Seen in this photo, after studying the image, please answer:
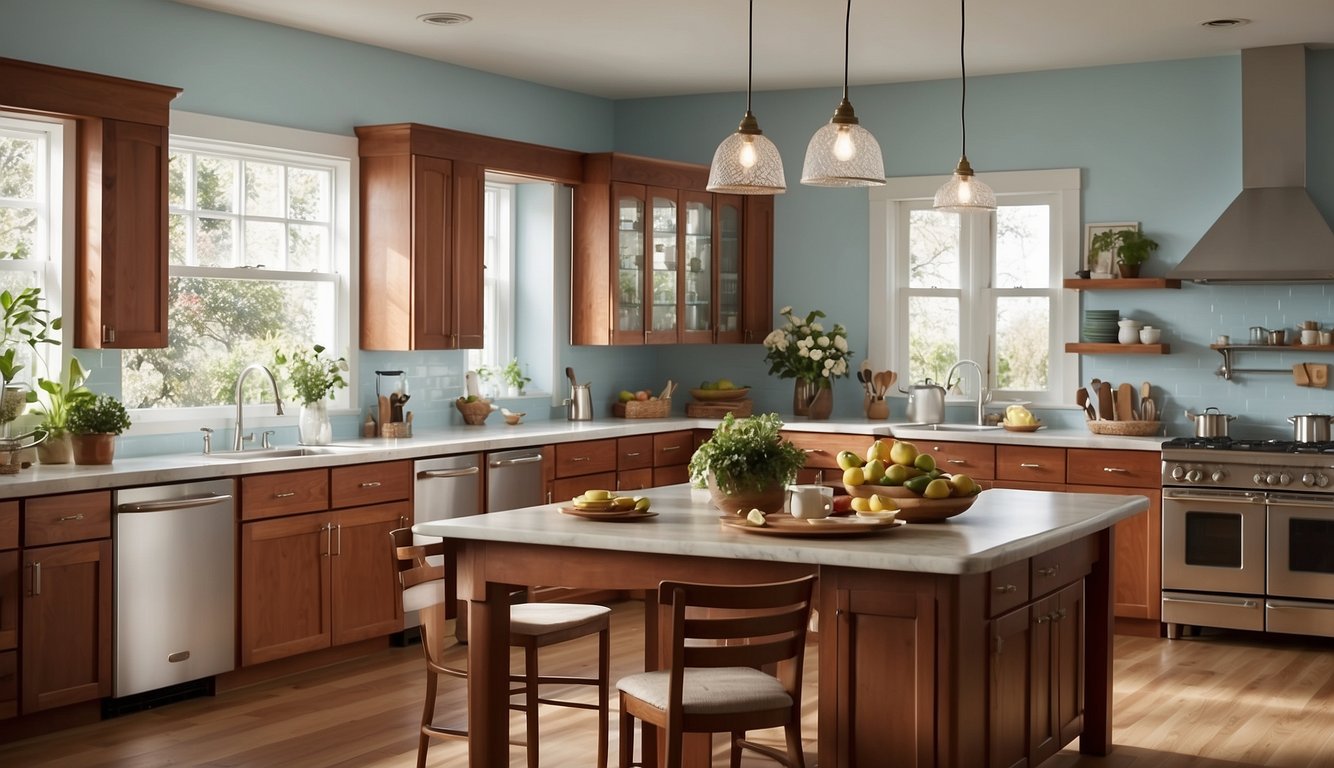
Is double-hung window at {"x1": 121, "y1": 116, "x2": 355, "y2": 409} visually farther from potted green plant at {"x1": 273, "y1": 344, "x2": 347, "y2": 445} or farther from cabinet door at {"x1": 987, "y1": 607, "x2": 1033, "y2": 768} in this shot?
cabinet door at {"x1": 987, "y1": 607, "x2": 1033, "y2": 768}

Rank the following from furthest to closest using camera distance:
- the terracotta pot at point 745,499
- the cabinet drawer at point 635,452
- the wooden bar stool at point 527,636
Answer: the cabinet drawer at point 635,452 → the wooden bar stool at point 527,636 → the terracotta pot at point 745,499

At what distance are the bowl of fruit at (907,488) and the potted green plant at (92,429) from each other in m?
2.78

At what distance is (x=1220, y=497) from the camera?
6.51 metres

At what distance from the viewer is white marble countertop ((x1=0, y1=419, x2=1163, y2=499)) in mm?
4898

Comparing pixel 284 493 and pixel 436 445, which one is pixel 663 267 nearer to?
pixel 436 445

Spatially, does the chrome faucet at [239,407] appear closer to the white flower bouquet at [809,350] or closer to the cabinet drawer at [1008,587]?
the white flower bouquet at [809,350]

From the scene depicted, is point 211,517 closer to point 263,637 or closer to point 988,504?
point 263,637

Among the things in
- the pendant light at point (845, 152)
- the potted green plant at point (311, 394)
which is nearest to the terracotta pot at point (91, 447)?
the potted green plant at point (311, 394)

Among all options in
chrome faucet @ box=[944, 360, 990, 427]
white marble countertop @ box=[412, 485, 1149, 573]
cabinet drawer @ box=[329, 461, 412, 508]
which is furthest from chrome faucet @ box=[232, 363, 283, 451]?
chrome faucet @ box=[944, 360, 990, 427]

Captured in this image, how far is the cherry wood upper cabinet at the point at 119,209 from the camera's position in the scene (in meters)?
5.30

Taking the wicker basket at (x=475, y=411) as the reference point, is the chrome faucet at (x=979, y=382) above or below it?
above

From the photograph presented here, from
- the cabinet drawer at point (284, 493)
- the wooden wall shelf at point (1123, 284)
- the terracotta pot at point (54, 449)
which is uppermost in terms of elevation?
the wooden wall shelf at point (1123, 284)

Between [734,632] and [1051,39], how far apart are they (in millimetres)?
4445

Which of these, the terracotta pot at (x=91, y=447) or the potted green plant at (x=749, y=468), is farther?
the terracotta pot at (x=91, y=447)
